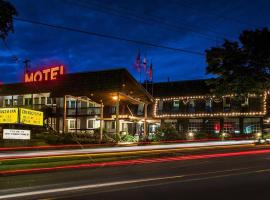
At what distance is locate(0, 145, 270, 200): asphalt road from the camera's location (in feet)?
35.4

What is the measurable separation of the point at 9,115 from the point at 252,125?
31.4 m

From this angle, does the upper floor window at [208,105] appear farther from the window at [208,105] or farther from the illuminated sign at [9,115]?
the illuminated sign at [9,115]

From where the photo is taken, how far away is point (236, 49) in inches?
1314

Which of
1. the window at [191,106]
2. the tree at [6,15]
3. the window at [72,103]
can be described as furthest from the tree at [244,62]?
the tree at [6,15]

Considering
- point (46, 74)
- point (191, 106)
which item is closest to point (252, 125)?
point (191, 106)

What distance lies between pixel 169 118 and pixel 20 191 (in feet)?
134

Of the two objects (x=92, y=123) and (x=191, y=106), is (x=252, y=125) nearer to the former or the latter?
(x=191, y=106)

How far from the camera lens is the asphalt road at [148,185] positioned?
35.4 feet

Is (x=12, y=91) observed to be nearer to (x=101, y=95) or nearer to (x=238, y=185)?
(x=101, y=95)

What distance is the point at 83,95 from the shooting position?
33.4 m

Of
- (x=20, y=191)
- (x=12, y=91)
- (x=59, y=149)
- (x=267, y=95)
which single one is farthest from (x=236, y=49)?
(x=20, y=191)

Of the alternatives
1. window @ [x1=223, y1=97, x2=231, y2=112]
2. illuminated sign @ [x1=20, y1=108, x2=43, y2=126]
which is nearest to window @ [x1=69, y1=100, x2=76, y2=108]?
window @ [x1=223, y1=97, x2=231, y2=112]

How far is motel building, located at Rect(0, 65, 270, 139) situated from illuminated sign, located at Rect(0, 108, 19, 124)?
7937 millimetres

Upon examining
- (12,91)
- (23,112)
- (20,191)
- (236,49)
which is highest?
(236,49)
